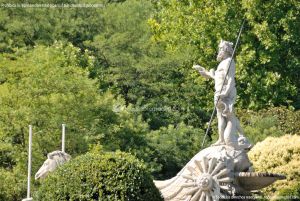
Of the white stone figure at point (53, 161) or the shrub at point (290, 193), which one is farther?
the shrub at point (290, 193)

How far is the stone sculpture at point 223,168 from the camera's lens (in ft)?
84.7

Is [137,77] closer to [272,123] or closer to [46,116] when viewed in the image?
[272,123]

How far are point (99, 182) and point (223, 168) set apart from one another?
194 inches

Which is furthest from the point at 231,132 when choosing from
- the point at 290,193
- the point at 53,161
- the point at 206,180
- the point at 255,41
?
the point at 255,41

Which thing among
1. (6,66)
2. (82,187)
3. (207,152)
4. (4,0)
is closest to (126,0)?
(4,0)

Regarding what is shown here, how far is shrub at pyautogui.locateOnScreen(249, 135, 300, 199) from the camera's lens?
109 ft

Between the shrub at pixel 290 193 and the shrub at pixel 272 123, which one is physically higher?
the shrub at pixel 290 193

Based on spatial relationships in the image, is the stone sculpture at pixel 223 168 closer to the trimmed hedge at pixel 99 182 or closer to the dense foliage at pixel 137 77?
the trimmed hedge at pixel 99 182

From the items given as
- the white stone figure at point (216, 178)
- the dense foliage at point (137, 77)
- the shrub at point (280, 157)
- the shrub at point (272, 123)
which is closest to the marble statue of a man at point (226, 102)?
the white stone figure at point (216, 178)

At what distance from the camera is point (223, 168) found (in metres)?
26.1

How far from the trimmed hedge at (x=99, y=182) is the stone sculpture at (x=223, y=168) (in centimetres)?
378

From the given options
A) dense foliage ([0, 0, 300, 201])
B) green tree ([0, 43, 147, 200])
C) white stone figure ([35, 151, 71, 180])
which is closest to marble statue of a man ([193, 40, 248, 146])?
white stone figure ([35, 151, 71, 180])

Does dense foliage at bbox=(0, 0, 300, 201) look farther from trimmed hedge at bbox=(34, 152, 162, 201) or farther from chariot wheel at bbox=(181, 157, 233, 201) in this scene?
trimmed hedge at bbox=(34, 152, 162, 201)

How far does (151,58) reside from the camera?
4622 centimetres
